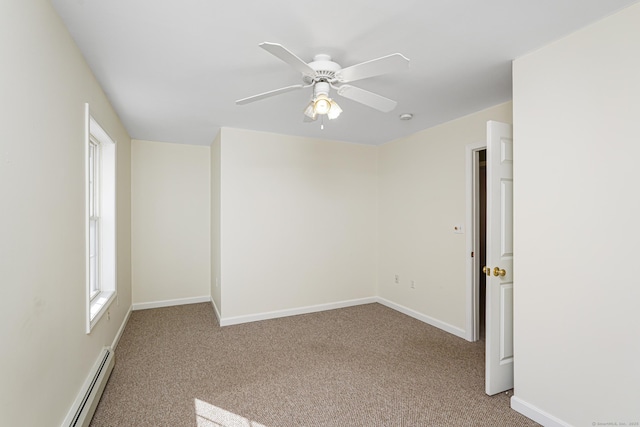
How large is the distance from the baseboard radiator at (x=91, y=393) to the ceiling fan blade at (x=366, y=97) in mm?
2555

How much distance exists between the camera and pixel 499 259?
2357 millimetres

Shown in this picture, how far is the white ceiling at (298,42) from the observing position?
1.66m

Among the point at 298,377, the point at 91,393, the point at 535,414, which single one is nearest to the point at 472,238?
the point at 535,414

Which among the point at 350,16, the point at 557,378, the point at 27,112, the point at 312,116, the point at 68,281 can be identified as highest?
the point at 350,16

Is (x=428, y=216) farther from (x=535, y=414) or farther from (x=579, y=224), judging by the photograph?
(x=535, y=414)

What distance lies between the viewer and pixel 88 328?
2240 millimetres

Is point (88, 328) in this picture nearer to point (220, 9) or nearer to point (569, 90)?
point (220, 9)

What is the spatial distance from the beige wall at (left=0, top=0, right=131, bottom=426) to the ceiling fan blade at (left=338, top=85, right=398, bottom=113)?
1608 millimetres

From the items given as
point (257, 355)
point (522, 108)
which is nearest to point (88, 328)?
point (257, 355)

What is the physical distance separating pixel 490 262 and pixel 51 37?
2981 mm

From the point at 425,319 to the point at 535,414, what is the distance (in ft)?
6.34

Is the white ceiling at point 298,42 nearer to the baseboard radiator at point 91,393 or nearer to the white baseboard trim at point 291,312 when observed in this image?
the baseboard radiator at point 91,393

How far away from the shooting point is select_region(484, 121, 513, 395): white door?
7.65 ft

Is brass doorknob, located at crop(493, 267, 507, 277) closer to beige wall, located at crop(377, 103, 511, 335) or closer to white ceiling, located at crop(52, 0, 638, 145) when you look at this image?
beige wall, located at crop(377, 103, 511, 335)
